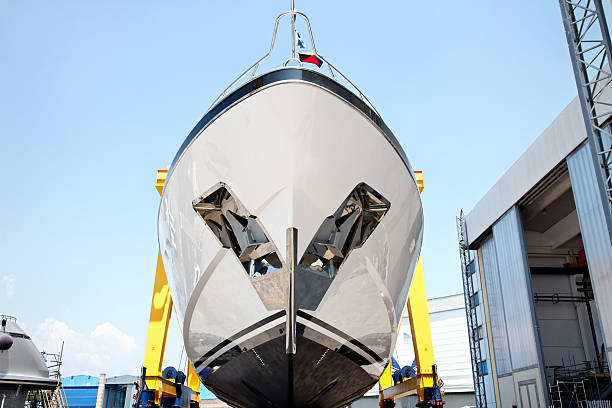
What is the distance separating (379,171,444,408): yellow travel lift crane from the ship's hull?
1.90 meters

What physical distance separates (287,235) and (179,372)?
12.2 ft

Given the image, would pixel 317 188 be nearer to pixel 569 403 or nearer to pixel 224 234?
pixel 224 234

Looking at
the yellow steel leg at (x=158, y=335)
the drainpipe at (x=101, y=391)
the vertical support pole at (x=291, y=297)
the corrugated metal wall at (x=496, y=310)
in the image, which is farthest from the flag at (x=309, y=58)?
the drainpipe at (x=101, y=391)

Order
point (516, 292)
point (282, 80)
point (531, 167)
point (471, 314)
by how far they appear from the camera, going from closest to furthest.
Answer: point (282, 80) < point (531, 167) < point (516, 292) < point (471, 314)

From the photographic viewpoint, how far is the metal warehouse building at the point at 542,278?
407 inches

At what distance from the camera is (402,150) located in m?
4.38

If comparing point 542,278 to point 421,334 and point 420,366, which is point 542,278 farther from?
point 420,366

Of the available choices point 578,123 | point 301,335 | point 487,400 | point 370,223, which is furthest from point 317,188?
point 487,400

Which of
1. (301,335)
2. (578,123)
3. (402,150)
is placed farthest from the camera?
(578,123)

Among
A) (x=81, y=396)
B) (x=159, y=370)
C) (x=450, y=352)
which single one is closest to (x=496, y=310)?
(x=450, y=352)

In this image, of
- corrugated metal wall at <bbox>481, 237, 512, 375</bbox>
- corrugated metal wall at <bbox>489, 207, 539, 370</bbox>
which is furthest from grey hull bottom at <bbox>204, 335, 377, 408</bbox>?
corrugated metal wall at <bbox>481, 237, 512, 375</bbox>

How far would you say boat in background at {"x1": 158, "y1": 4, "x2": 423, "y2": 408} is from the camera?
355 centimetres

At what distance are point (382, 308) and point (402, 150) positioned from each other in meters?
1.47

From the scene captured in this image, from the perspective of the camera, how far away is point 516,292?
44.5 ft
